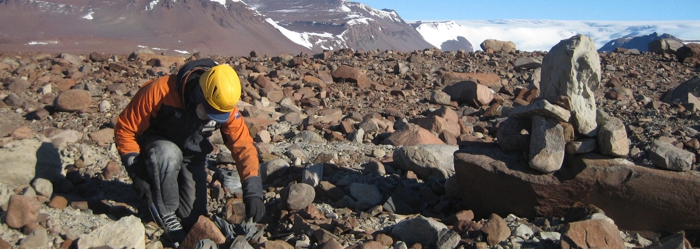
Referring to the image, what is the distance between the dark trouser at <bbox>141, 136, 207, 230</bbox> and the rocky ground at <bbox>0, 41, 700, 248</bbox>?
0.72 feet

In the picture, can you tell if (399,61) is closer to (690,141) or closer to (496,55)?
(496,55)

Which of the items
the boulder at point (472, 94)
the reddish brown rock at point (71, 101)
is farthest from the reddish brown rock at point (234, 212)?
the boulder at point (472, 94)

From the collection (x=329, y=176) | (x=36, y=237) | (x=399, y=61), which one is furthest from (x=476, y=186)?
(x=399, y=61)

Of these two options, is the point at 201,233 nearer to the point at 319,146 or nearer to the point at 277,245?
the point at 277,245

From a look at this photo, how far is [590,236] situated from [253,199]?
86.5 inches

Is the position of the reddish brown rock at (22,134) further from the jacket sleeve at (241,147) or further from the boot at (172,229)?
the jacket sleeve at (241,147)

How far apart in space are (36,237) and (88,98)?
13.3 feet

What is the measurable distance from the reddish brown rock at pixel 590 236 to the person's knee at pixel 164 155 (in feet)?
→ 8.63

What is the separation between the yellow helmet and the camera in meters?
3.54

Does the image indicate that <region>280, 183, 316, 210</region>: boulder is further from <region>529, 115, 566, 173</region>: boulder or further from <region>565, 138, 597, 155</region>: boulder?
<region>565, 138, 597, 155</region>: boulder

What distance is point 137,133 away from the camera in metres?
3.82

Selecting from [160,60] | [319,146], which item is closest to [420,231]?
[319,146]

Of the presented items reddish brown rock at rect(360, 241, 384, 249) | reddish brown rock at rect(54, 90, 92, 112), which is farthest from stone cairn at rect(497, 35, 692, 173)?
reddish brown rock at rect(54, 90, 92, 112)

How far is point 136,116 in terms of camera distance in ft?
12.2
